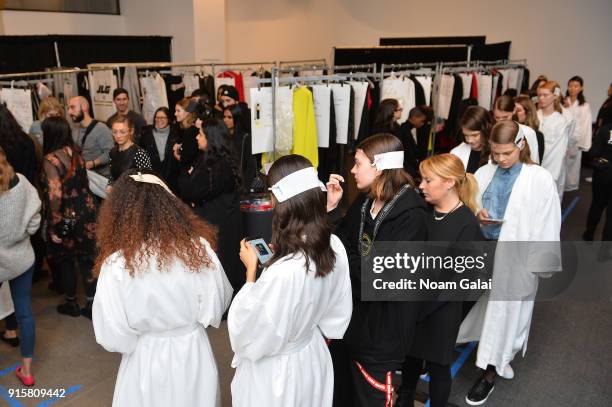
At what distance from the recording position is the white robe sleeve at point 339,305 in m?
1.90

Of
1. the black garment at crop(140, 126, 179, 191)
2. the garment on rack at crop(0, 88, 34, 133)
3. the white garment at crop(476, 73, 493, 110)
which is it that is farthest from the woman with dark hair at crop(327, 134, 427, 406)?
the white garment at crop(476, 73, 493, 110)

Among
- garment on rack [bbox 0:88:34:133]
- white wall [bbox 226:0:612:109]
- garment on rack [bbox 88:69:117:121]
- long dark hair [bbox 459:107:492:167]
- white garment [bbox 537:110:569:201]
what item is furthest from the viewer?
white wall [bbox 226:0:612:109]

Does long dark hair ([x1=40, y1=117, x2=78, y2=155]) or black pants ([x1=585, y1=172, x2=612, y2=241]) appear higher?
long dark hair ([x1=40, y1=117, x2=78, y2=155])

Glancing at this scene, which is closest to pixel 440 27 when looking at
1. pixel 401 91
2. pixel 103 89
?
pixel 401 91

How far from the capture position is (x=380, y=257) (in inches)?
83.4

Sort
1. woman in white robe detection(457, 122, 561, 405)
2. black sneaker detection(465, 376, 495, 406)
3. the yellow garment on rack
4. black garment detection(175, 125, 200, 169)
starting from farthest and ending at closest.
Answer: the yellow garment on rack, black garment detection(175, 125, 200, 169), black sneaker detection(465, 376, 495, 406), woman in white robe detection(457, 122, 561, 405)

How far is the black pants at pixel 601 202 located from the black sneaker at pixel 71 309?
481cm

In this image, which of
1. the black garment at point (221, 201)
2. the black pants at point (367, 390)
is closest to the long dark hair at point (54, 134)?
the black garment at point (221, 201)

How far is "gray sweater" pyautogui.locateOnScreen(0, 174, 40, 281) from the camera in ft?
9.00

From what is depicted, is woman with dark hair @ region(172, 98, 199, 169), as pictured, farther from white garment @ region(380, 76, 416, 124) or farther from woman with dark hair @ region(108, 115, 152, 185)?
white garment @ region(380, 76, 416, 124)

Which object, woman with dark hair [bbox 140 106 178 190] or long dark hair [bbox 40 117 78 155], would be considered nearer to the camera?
Answer: long dark hair [bbox 40 117 78 155]

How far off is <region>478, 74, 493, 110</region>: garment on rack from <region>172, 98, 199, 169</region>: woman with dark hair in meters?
3.99

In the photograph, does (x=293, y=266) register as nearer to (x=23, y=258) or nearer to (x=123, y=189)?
(x=123, y=189)

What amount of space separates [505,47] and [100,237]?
Result: 9132 millimetres
